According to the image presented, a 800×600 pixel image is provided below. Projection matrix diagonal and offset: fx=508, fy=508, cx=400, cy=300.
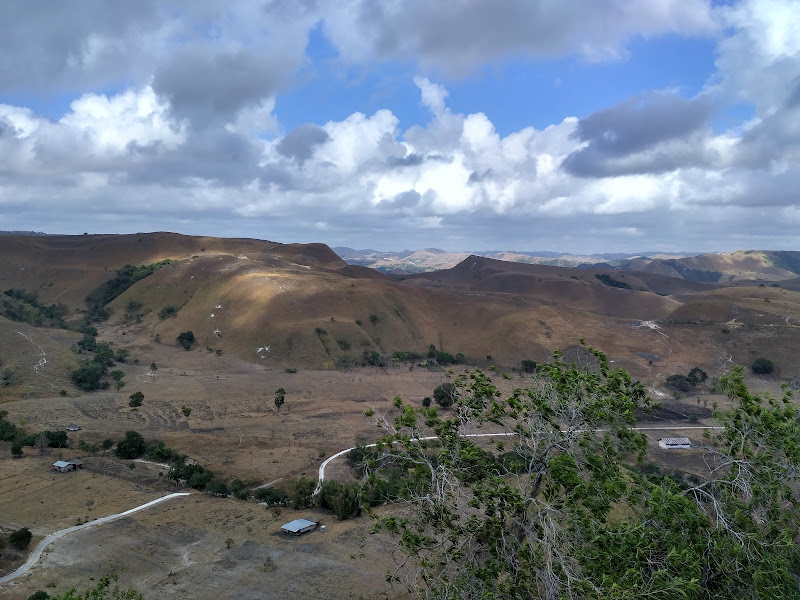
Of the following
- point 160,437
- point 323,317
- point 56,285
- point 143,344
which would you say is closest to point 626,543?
point 160,437

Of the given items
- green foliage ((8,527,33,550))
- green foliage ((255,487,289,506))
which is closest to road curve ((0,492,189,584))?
green foliage ((8,527,33,550))

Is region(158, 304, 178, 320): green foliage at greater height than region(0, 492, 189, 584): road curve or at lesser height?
greater

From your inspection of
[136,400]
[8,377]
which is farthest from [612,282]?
[8,377]

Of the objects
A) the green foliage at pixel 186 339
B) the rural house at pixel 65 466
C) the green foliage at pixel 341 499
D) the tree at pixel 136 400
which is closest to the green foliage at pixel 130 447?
the rural house at pixel 65 466

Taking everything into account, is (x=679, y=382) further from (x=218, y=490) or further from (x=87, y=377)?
(x=87, y=377)

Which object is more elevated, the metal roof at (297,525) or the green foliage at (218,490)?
the metal roof at (297,525)

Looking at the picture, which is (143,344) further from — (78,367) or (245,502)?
(245,502)

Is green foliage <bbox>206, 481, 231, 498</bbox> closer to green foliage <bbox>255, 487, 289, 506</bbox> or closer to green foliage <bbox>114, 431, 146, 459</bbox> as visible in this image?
green foliage <bbox>255, 487, 289, 506</bbox>

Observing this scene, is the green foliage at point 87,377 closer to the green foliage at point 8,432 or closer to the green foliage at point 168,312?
the green foliage at point 8,432
